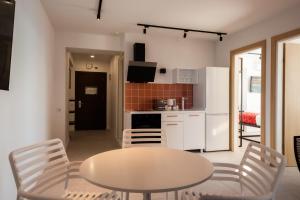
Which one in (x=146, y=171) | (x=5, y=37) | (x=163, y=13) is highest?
(x=163, y=13)

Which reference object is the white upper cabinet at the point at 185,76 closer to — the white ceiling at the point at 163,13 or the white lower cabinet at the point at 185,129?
the white lower cabinet at the point at 185,129

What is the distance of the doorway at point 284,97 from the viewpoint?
11.8 ft

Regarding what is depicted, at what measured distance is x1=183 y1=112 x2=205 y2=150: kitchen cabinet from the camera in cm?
447

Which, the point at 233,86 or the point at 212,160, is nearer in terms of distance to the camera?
the point at 212,160

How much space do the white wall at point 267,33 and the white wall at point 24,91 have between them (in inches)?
144

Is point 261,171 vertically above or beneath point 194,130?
above

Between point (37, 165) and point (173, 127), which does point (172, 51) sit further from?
point (37, 165)

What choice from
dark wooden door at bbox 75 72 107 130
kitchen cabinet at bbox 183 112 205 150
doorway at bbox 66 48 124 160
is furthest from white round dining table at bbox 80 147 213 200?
dark wooden door at bbox 75 72 107 130

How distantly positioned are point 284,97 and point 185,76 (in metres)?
2.08

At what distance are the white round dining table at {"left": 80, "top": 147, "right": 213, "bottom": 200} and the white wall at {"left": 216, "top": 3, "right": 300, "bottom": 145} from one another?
2.91m

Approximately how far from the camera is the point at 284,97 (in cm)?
362

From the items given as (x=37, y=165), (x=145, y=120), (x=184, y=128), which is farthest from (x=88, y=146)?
(x=37, y=165)

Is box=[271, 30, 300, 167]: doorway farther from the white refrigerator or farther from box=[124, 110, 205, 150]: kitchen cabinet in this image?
box=[124, 110, 205, 150]: kitchen cabinet

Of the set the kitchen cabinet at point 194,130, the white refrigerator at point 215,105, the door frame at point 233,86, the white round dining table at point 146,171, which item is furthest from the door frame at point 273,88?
the white round dining table at point 146,171
